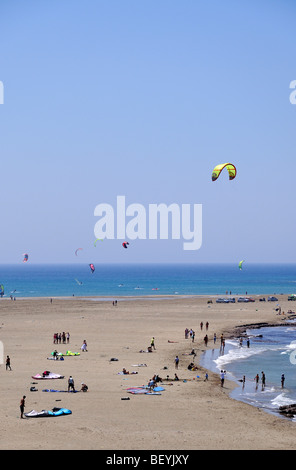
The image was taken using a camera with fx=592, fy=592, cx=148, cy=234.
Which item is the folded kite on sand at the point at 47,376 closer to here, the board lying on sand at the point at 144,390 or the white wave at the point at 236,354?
the board lying on sand at the point at 144,390

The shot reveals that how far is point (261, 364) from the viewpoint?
3266 centimetres

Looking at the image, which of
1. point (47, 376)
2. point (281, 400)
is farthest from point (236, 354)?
point (47, 376)

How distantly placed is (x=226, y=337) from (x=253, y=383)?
15593 millimetres

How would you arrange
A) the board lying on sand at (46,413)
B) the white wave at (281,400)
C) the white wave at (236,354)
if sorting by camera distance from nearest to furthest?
the board lying on sand at (46,413), the white wave at (281,400), the white wave at (236,354)

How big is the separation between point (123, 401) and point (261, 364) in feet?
41.0

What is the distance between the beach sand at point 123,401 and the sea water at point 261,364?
982mm

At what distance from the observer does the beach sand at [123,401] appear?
17797 millimetres

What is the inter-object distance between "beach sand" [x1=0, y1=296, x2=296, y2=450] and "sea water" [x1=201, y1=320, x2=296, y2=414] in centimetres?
98

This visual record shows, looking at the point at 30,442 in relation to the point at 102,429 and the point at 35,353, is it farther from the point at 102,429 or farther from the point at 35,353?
the point at 35,353

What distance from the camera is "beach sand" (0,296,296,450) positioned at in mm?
17797

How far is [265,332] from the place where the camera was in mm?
47656

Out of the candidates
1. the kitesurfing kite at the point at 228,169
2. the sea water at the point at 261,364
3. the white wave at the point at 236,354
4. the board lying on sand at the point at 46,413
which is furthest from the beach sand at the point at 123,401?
the kitesurfing kite at the point at 228,169

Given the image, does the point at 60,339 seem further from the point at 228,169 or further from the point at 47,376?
the point at 228,169
